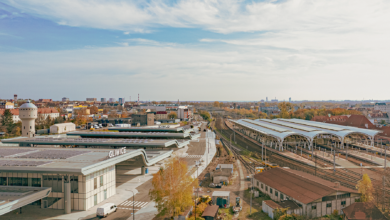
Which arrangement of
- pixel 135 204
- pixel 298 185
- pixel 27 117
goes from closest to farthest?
pixel 135 204, pixel 298 185, pixel 27 117

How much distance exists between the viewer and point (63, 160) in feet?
96.5

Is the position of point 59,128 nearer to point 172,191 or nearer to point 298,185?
point 172,191

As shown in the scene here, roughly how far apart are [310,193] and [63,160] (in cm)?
Result: 2803

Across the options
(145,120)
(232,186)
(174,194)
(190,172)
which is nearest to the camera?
(174,194)

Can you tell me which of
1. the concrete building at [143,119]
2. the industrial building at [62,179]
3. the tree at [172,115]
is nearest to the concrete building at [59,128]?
the concrete building at [143,119]

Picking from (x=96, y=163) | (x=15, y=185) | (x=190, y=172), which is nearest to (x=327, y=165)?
(x=190, y=172)

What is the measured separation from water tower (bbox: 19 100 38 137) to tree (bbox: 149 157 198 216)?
45761 mm

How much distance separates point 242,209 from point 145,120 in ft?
315

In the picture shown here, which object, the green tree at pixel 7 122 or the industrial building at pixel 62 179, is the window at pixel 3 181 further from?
the green tree at pixel 7 122

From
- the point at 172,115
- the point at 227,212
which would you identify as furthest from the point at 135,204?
the point at 172,115

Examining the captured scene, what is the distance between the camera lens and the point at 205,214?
82.8 feet

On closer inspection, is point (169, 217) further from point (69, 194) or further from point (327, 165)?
point (327, 165)

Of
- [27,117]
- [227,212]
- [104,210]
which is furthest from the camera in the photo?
[27,117]

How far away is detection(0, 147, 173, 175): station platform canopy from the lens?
1014 inches
